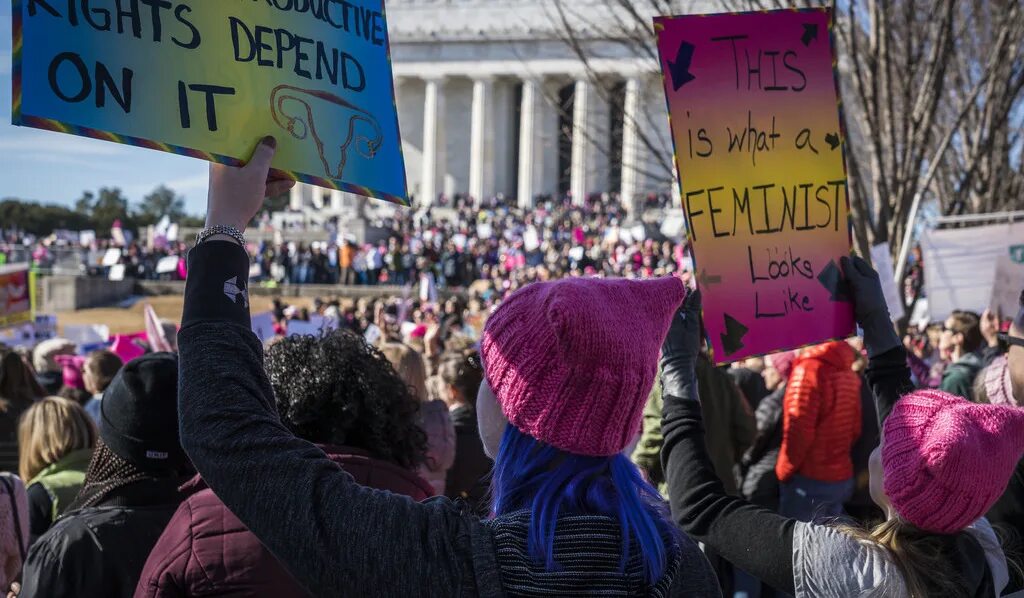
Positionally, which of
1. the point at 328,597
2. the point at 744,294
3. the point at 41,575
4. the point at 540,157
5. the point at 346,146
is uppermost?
the point at 540,157

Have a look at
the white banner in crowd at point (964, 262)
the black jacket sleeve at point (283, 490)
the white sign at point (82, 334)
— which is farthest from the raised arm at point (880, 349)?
the white sign at point (82, 334)

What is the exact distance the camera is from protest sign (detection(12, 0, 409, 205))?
1.75m

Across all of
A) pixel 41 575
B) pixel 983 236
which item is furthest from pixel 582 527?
pixel 983 236

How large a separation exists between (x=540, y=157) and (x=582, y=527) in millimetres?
59507

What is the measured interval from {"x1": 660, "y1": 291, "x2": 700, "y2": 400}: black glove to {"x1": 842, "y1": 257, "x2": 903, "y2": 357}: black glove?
0.53 meters

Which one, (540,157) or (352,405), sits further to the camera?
(540,157)

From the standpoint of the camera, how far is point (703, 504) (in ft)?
7.80

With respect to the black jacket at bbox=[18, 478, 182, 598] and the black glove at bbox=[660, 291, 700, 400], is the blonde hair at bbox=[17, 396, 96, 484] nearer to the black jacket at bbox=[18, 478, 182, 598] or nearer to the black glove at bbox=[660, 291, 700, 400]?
the black jacket at bbox=[18, 478, 182, 598]

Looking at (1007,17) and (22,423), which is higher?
(1007,17)

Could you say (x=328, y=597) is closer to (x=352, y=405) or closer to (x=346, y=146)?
(x=346, y=146)

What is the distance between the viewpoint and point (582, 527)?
149 cm

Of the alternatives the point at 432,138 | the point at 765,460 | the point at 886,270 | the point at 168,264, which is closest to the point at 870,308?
the point at 765,460

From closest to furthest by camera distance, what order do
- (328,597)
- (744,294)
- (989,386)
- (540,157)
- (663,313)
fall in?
(328,597) < (663,313) < (744,294) < (989,386) < (540,157)

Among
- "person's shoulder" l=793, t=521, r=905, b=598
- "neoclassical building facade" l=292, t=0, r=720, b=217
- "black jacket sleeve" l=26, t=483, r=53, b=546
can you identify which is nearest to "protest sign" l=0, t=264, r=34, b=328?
"black jacket sleeve" l=26, t=483, r=53, b=546
